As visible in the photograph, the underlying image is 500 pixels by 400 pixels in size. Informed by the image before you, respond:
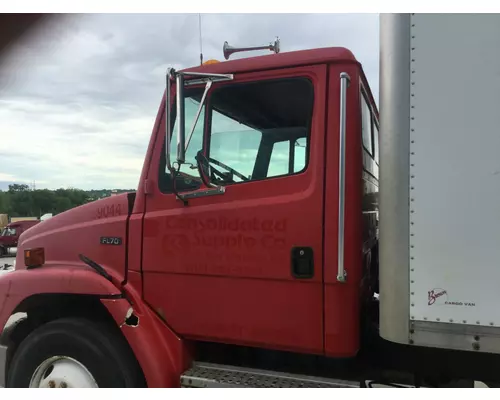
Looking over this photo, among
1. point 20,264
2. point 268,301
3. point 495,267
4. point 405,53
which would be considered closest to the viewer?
point 495,267

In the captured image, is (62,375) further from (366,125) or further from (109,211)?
(366,125)

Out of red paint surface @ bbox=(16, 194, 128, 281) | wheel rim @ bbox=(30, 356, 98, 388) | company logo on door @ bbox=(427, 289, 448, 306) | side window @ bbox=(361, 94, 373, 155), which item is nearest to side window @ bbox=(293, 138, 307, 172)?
side window @ bbox=(361, 94, 373, 155)

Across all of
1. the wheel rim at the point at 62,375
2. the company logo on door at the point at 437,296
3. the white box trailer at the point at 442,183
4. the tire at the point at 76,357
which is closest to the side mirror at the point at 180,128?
the white box trailer at the point at 442,183

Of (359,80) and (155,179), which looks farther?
(155,179)

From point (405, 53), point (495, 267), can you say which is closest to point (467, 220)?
point (495, 267)

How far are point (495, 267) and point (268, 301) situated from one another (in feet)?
3.54

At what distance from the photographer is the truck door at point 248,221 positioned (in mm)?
2168

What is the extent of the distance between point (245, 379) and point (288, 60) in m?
1.77

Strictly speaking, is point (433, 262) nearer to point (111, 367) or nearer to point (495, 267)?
point (495, 267)

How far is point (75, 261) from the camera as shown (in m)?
2.69

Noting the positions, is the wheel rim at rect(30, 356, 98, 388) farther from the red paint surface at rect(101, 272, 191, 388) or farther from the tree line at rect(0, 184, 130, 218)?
the tree line at rect(0, 184, 130, 218)

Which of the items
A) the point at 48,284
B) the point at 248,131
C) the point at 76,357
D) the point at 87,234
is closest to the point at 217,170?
the point at 248,131

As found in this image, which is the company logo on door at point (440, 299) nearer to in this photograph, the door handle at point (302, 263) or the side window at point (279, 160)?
the door handle at point (302, 263)

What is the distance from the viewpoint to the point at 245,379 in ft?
7.57
